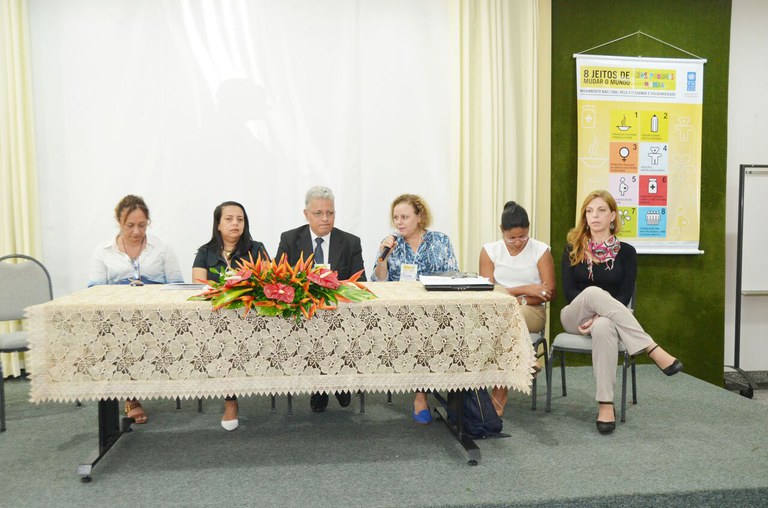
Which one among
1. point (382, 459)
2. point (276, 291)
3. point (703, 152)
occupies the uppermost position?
point (703, 152)

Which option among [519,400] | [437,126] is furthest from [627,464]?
[437,126]

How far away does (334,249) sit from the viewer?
3.30m

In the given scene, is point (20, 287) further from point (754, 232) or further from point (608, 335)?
point (754, 232)

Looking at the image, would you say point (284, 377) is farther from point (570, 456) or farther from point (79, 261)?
point (79, 261)

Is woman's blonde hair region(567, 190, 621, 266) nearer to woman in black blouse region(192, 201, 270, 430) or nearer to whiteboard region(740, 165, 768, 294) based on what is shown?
whiteboard region(740, 165, 768, 294)

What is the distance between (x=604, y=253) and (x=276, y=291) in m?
2.02

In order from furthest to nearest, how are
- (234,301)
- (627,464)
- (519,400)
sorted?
(519,400), (627,464), (234,301)

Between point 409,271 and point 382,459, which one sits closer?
point 382,459

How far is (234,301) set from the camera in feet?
7.27

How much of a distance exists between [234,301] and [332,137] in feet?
7.10

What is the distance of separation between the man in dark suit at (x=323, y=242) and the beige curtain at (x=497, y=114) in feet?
3.64

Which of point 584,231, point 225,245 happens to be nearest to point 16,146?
point 225,245

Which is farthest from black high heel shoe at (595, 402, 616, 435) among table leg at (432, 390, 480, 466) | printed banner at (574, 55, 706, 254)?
printed banner at (574, 55, 706, 254)

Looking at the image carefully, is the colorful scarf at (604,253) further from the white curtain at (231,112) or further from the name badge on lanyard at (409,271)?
the white curtain at (231,112)
